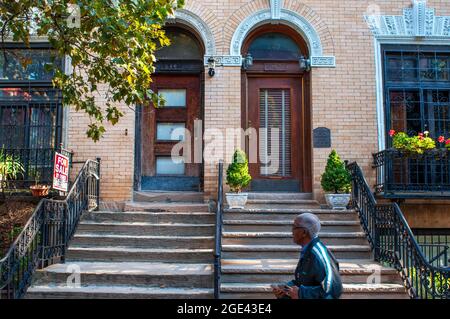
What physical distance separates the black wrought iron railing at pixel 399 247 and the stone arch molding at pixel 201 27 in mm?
3857

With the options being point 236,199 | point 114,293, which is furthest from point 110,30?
point 236,199

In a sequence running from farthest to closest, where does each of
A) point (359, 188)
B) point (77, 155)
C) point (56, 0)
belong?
point (77, 155), point (359, 188), point (56, 0)

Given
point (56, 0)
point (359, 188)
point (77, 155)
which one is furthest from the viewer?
point (77, 155)

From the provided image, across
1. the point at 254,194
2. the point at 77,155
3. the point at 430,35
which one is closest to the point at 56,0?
the point at 77,155

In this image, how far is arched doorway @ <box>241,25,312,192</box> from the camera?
1103cm

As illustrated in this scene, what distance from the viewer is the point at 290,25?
1112 cm

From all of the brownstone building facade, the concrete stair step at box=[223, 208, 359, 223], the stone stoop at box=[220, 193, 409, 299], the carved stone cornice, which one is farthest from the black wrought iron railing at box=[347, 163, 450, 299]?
the carved stone cornice

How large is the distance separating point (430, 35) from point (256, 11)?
3705 millimetres

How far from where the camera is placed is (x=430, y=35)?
11062 millimetres

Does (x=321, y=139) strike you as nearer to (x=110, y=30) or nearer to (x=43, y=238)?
(x=110, y=30)

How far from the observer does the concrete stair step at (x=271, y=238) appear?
8898 millimetres

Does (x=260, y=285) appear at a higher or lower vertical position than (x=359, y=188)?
lower

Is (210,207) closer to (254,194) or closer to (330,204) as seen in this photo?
(254,194)

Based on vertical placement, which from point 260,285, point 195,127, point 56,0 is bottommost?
point 260,285
